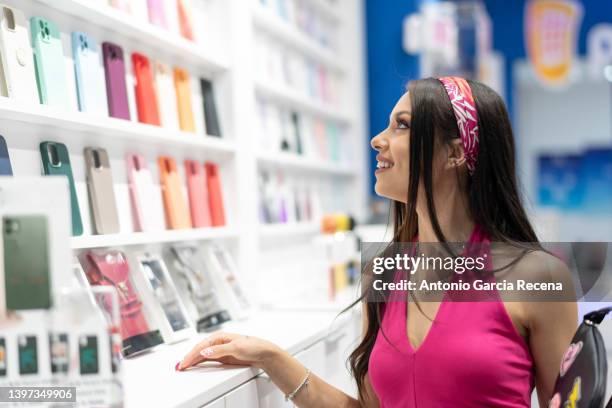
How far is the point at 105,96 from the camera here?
93.4 inches

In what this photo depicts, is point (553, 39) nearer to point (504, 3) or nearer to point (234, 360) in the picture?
point (504, 3)

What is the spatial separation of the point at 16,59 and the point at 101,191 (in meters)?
0.52

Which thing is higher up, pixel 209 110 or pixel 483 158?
pixel 209 110

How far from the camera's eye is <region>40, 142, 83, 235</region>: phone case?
2.11m

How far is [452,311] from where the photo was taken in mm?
1630

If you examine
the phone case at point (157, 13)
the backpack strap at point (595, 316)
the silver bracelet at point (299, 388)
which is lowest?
the silver bracelet at point (299, 388)

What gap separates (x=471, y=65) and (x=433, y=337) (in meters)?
5.69

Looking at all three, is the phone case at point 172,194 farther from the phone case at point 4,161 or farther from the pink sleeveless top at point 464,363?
the pink sleeveless top at point 464,363

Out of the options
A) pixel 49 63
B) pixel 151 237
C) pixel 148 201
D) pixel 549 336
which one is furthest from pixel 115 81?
pixel 549 336

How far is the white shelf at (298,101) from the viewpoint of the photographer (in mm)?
3727

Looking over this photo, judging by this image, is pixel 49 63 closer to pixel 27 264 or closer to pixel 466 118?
pixel 27 264

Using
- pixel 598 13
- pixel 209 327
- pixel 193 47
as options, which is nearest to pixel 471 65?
pixel 598 13

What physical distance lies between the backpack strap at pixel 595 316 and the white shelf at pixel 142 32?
1.67 meters

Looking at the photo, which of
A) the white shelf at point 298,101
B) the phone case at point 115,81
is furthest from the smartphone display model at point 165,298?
the white shelf at point 298,101
